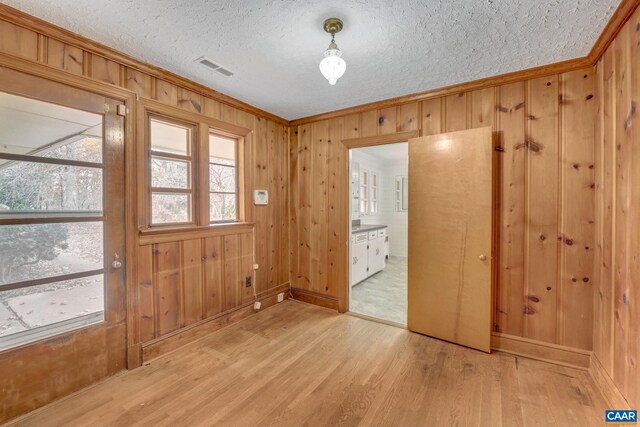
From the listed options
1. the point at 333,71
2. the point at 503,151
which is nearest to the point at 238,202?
the point at 333,71

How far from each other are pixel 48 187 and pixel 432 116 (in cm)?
333

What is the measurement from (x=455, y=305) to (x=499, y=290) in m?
0.42

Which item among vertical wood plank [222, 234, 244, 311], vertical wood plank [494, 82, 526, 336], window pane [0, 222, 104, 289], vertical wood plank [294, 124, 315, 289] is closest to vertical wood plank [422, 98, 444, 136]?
vertical wood plank [494, 82, 526, 336]

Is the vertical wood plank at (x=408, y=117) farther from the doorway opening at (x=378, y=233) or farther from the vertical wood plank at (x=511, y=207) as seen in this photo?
the vertical wood plank at (x=511, y=207)

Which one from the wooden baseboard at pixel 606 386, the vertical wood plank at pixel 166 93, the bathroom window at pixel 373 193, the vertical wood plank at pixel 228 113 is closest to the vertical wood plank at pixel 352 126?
the vertical wood plank at pixel 228 113

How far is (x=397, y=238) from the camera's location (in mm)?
7055

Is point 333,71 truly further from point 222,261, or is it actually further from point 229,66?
point 222,261

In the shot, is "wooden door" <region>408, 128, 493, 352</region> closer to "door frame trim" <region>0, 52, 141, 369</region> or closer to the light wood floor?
the light wood floor

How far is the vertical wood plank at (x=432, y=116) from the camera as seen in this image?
280cm

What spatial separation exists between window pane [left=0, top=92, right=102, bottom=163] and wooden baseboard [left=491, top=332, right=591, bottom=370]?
3.79 m

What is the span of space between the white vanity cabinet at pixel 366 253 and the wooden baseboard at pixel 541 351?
6.82 feet

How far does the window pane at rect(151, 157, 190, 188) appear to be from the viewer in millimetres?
2471

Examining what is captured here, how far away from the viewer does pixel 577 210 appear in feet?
7.38

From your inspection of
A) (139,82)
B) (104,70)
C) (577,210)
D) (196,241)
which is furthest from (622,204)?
(104,70)
